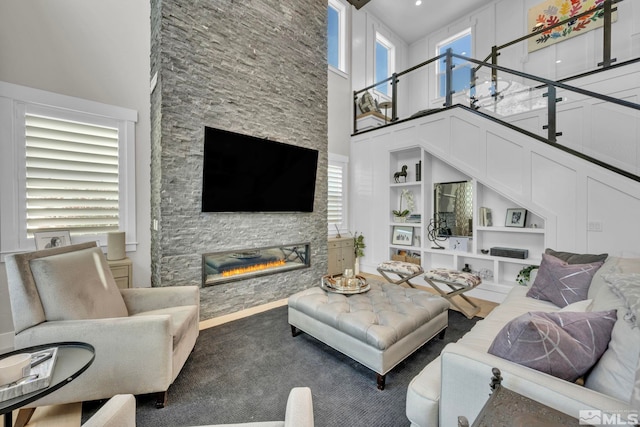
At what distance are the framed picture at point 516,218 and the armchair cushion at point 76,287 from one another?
4.60 m

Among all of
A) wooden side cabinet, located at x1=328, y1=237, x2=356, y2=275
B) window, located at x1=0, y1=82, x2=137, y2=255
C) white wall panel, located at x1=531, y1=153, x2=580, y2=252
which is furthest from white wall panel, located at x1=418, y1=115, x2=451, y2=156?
window, located at x1=0, y1=82, x2=137, y2=255

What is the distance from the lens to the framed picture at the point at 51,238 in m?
2.45

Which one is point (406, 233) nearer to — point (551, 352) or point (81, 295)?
point (551, 352)

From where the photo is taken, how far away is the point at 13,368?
3.31 feet

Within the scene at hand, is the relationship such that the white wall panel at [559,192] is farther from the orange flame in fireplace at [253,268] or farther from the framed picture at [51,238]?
the framed picture at [51,238]

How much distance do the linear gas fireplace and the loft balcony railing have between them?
3.11 meters

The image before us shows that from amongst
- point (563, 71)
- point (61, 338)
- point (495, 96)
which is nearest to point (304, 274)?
point (61, 338)

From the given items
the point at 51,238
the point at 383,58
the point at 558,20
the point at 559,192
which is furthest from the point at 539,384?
the point at 383,58

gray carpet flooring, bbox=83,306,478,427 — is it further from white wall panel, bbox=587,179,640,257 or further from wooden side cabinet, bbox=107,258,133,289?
white wall panel, bbox=587,179,640,257

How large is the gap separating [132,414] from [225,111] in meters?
3.14

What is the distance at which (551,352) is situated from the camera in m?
1.05

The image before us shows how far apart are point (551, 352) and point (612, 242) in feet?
9.01

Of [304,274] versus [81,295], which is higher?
[81,295]
